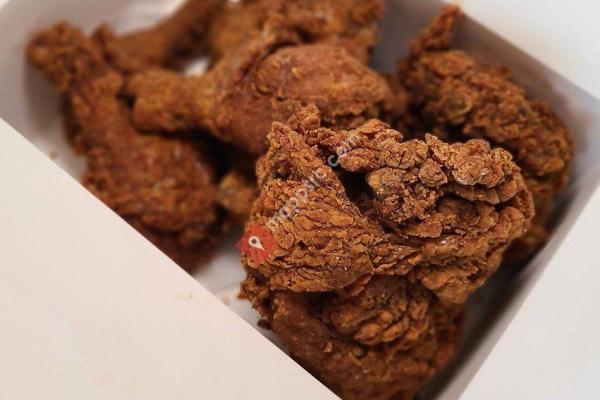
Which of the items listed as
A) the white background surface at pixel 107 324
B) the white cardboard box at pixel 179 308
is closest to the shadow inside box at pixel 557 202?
the white cardboard box at pixel 179 308

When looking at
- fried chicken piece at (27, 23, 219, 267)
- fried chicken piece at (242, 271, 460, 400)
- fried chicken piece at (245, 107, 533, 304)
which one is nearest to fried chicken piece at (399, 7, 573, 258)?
fried chicken piece at (245, 107, 533, 304)

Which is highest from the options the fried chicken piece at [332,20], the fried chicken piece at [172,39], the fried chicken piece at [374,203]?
the fried chicken piece at [332,20]

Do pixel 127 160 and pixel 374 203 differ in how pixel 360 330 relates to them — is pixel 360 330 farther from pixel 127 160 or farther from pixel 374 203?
pixel 127 160

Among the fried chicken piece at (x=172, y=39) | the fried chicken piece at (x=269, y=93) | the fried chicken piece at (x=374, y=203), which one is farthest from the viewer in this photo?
the fried chicken piece at (x=172, y=39)

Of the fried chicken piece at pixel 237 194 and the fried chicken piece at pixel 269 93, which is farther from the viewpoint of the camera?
the fried chicken piece at pixel 237 194

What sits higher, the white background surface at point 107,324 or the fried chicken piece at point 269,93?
the fried chicken piece at point 269,93

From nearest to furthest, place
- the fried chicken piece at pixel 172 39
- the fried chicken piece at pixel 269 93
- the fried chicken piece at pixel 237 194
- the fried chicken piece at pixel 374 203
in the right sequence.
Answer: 1. the fried chicken piece at pixel 374 203
2. the fried chicken piece at pixel 269 93
3. the fried chicken piece at pixel 237 194
4. the fried chicken piece at pixel 172 39

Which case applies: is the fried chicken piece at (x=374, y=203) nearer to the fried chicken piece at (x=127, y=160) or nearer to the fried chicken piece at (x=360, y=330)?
the fried chicken piece at (x=360, y=330)

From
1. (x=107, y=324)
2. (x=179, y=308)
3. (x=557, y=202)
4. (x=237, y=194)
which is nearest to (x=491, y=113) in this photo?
(x=557, y=202)
